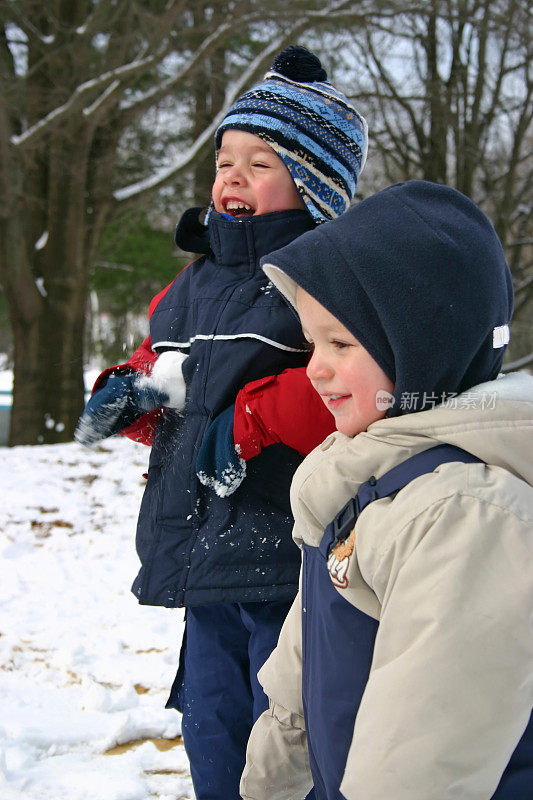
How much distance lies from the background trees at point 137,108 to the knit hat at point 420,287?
Result: 7259mm

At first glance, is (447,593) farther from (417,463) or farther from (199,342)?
(199,342)

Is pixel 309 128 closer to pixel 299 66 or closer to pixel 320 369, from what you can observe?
pixel 299 66

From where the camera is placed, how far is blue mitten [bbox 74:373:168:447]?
1872mm

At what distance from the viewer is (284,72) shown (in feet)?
6.54

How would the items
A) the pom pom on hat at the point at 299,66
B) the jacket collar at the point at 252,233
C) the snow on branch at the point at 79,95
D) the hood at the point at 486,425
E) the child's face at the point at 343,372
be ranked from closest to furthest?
the hood at the point at 486,425 < the child's face at the point at 343,372 < the jacket collar at the point at 252,233 < the pom pom on hat at the point at 299,66 < the snow on branch at the point at 79,95

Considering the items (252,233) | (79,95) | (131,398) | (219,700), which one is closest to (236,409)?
(131,398)

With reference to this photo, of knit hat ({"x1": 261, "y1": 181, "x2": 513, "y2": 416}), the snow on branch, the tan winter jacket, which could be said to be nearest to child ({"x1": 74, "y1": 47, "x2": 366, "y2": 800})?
knit hat ({"x1": 261, "y1": 181, "x2": 513, "y2": 416})

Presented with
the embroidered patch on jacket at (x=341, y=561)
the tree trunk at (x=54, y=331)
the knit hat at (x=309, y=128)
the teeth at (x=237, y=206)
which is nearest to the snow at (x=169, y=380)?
the teeth at (x=237, y=206)

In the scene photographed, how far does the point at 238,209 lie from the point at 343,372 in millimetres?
833

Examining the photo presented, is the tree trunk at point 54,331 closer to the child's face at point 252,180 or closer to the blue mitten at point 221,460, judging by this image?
the child's face at point 252,180

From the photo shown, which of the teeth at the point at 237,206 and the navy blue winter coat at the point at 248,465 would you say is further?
→ the teeth at the point at 237,206

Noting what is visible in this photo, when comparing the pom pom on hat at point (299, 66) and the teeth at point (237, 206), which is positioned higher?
the pom pom on hat at point (299, 66)

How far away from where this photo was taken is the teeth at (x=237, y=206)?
1875mm

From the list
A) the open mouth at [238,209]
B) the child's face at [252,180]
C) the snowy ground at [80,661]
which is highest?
the child's face at [252,180]
